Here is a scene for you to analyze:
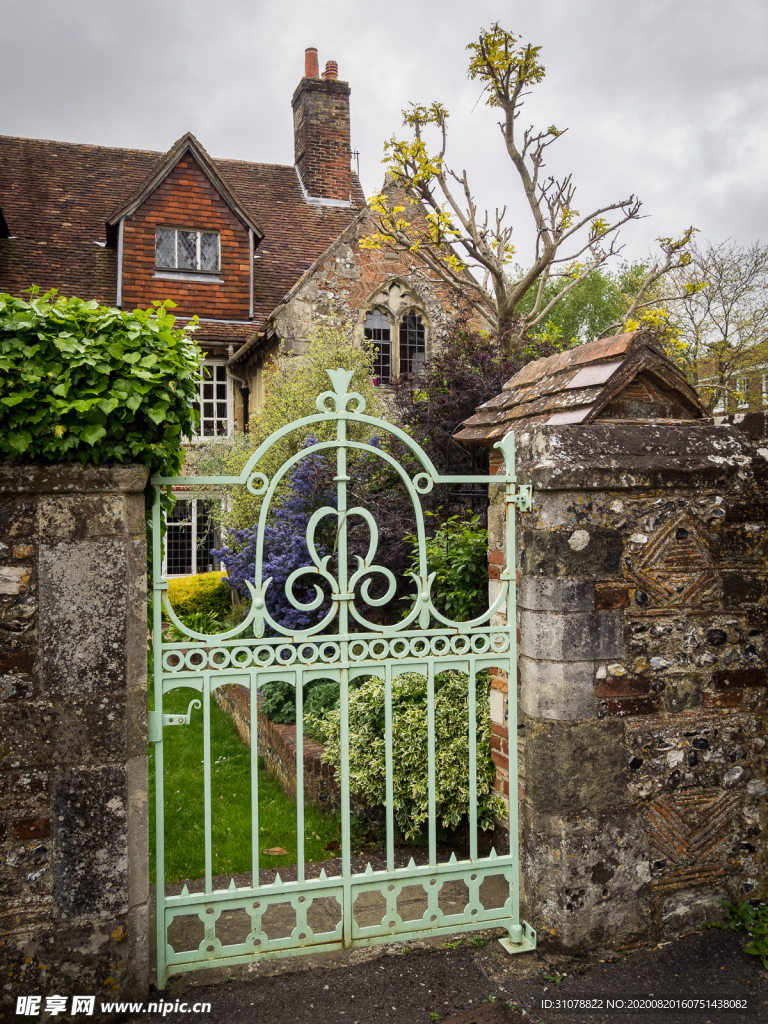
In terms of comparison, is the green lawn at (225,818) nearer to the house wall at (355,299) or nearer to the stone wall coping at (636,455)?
the stone wall coping at (636,455)

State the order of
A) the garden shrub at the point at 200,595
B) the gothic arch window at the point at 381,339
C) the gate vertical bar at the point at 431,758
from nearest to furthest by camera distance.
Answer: the gate vertical bar at the point at 431,758
the garden shrub at the point at 200,595
the gothic arch window at the point at 381,339

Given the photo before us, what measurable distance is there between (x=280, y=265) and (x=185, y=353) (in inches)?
550

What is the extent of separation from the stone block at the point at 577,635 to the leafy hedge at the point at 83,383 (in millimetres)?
1871

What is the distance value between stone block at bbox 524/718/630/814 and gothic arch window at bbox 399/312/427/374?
11781 mm

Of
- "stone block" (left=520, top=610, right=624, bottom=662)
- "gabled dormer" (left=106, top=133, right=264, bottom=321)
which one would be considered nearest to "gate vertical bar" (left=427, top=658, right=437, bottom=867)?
"stone block" (left=520, top=610, right=624, bottom=662)

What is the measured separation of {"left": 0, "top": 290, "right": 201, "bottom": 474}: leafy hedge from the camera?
2943mm

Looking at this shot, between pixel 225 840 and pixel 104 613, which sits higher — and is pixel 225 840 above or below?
below

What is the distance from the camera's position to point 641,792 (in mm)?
3641

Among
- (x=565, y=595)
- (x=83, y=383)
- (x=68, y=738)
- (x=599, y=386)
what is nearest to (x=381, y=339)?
(x=599, y=386)

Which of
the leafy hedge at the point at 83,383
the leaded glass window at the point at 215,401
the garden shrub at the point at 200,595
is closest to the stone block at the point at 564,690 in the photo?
the leafy hedge at the point at 83,383

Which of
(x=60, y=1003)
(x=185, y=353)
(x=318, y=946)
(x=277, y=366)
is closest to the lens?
(x=60, y=1003)

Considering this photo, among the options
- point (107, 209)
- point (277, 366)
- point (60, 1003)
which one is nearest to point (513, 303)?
point (277, 366)

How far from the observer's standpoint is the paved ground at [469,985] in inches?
123

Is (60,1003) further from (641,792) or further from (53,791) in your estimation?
(641,792)
